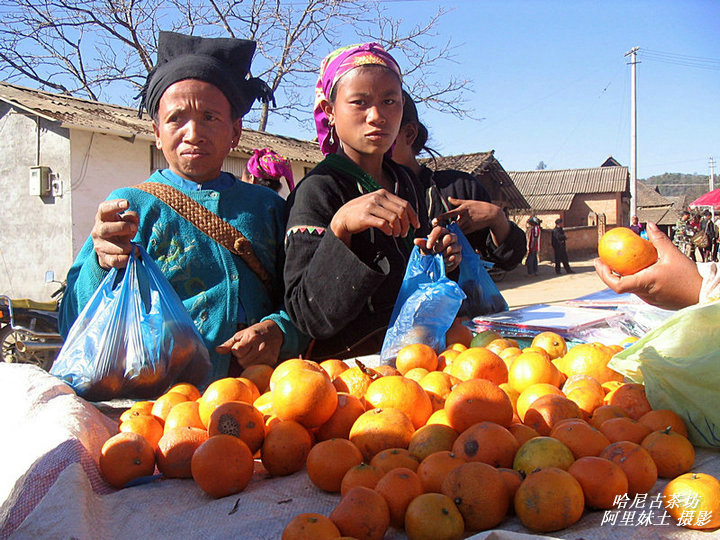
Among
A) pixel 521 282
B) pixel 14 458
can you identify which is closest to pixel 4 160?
pixel 14 458

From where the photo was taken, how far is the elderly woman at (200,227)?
1.98m

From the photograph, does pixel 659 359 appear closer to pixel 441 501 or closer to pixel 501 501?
pixel 501 501

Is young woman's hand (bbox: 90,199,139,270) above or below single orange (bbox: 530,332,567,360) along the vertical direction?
above

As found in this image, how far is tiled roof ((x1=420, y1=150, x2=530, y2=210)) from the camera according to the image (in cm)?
1965

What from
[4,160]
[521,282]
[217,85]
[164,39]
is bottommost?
[521,282]

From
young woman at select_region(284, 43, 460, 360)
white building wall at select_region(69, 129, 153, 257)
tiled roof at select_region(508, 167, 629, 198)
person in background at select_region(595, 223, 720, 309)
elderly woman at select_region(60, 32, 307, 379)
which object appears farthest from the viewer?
tiled roof at select_region(508, 167, 629, 198)

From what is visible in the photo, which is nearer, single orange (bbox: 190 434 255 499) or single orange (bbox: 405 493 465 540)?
single orange (bbox: 405 493 465 540)

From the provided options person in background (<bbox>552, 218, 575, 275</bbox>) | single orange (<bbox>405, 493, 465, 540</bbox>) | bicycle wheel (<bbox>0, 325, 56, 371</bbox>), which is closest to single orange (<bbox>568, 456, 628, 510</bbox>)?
single orange (<bbox>405, 493, 465, 540</bbox>)

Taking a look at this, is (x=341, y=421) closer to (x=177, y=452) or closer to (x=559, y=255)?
(x=177, y=452)

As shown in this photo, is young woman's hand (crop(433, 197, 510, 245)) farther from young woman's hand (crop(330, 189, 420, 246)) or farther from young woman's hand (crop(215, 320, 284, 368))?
young woman's hand (crop(215, 320, 284, 368))

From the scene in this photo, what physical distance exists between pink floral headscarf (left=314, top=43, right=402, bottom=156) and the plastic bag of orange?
48.9 inches

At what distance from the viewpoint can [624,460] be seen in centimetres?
116

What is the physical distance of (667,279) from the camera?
1617 millimetres

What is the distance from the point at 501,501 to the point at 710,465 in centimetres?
55
